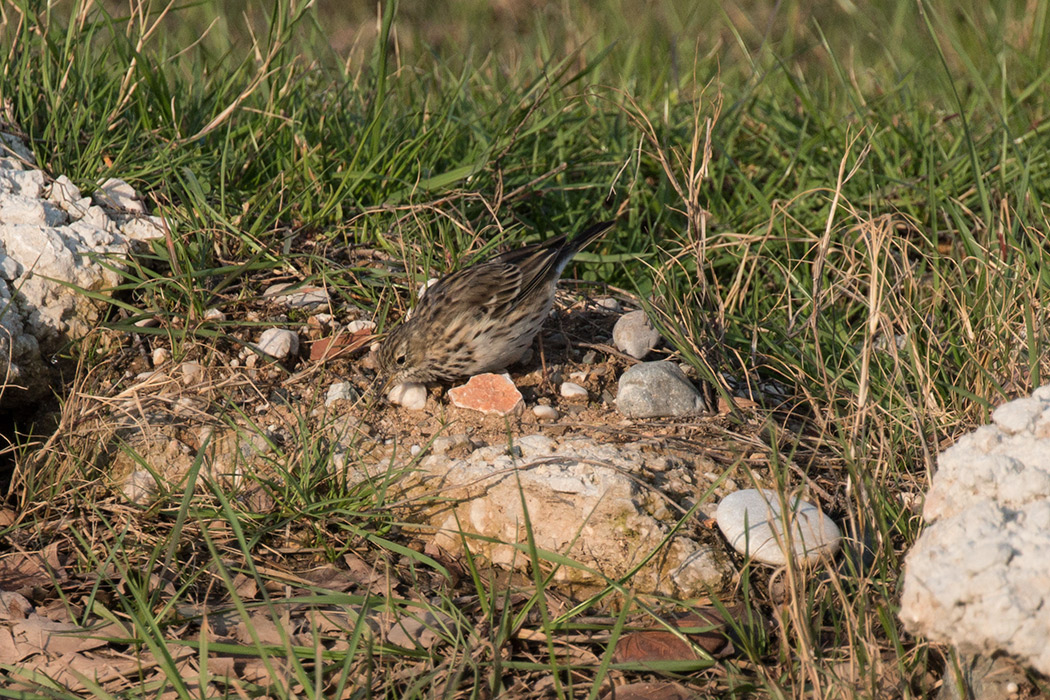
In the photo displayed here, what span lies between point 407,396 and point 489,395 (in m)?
0.33

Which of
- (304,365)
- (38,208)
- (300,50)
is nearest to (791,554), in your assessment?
(304,365)

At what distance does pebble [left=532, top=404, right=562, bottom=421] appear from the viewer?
4.14 meters

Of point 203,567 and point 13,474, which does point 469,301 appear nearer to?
point 203,567

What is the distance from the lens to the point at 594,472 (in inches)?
149

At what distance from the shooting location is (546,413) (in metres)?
4.14

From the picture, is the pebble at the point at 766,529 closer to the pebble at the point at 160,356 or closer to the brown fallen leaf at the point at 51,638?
the brown fallen leaf at the point at 51,638

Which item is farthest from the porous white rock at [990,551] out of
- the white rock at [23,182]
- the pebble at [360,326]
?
the white rock at [23,182]

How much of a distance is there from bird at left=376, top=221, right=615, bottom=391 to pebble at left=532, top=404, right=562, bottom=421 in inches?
12.7

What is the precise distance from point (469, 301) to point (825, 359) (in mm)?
1533

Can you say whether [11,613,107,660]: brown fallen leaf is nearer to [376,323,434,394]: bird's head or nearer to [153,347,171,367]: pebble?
[153,347,171,367]: pebble

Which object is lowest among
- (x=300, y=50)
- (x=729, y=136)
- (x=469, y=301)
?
(x=729, y=136)

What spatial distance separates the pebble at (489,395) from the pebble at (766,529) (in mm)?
927

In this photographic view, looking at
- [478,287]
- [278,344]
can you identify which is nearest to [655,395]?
[478,287]

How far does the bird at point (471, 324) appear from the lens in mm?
4184
